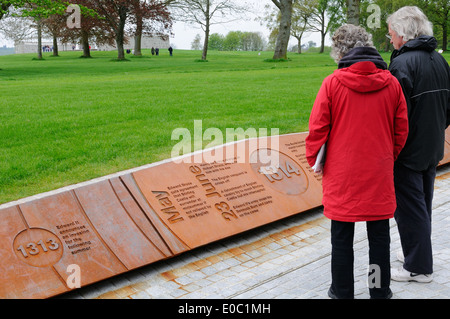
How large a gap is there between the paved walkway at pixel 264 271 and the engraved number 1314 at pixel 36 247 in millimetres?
423

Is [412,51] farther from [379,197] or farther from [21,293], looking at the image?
[21,293]

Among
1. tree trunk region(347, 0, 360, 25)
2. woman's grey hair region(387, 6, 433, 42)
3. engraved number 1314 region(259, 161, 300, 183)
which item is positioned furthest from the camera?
tree trunk region(347, 0, 360, 25)

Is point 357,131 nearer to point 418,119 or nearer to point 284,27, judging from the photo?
point 418,119

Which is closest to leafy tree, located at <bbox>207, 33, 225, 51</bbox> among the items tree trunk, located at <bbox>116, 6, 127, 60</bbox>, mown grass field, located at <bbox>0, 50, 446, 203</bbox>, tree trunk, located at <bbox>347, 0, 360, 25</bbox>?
tree trunk, located at <bbox>116, 6, 127, 60</bbox>

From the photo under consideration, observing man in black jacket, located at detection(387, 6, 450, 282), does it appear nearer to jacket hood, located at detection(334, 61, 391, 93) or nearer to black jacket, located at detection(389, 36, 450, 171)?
black jacket, located at detection(389, 36, 450, 171)

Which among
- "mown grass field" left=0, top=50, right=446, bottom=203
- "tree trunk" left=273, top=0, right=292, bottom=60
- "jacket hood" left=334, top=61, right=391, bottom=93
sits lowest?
"mown grass field" left=0, top=50, right=446, bottom=203

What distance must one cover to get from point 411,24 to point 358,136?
1122mm

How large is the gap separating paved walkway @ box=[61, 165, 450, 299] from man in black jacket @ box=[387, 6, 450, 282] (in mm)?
403

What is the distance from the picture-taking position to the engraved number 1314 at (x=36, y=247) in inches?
154

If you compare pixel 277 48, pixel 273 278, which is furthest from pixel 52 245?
pixel 277 48

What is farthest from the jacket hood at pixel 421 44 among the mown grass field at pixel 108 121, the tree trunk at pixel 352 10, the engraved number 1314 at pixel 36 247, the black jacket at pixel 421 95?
the tree trunk at pixel 352 10

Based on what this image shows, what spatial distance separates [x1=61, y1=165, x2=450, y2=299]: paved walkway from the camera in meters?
3.93

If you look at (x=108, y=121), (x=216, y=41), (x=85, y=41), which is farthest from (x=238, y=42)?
(x=108, y=121)

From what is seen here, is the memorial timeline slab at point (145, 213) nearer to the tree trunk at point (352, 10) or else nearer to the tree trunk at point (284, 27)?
the tree trunk at point (352, 10)
